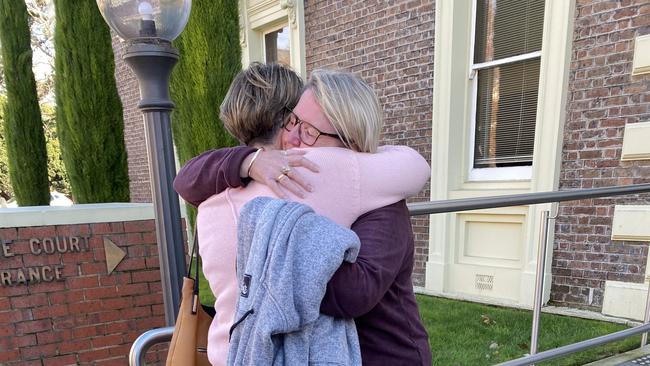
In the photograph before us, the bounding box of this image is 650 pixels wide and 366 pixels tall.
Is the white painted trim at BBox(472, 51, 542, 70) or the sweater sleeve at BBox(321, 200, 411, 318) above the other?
the white painted trim at BBox(472, 51, 542, 70)

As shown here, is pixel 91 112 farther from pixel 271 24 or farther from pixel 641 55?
pixel 641 55

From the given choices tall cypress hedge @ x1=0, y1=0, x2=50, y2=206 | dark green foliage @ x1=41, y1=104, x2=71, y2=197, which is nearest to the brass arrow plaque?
tall cypress hedge @ x1=0, y1=0, x2=50, y2=206

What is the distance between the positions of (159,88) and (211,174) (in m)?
0.96

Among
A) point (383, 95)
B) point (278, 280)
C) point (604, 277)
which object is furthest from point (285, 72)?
point (383, 95)

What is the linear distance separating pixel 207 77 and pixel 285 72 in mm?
3503

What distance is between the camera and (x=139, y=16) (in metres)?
1.65

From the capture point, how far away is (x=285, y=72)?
1.01 meters

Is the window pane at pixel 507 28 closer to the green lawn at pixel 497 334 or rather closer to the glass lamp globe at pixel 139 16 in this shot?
the green lawn at pixel 497 334

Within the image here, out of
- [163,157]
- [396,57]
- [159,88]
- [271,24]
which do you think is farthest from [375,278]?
[271,24]

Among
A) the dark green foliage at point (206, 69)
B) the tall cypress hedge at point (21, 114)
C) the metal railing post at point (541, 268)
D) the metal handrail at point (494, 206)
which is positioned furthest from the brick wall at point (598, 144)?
the tall cypress hedge at point (21, 114)

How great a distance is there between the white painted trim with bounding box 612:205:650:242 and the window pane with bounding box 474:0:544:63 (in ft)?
5.86

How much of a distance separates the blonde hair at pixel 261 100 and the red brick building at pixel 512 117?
145 inches

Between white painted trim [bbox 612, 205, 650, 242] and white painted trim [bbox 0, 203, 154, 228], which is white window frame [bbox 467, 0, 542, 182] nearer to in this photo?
white painted trim [bbox 612, 205, 650, 242]

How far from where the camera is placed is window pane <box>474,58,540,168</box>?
177 inches
